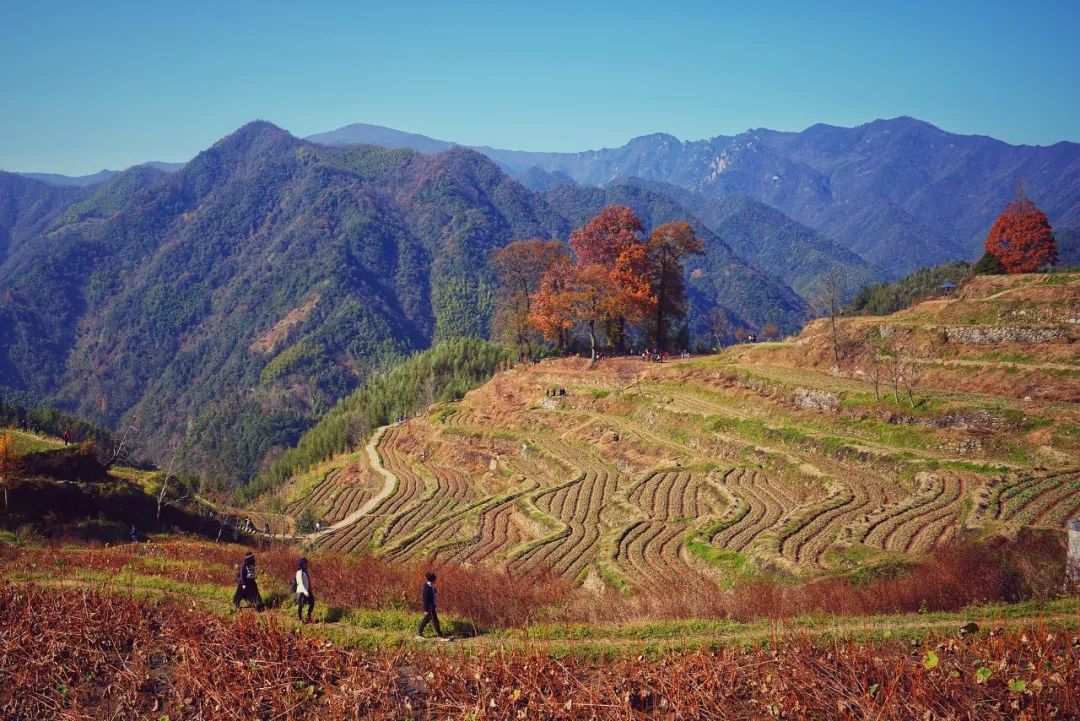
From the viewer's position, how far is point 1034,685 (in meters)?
11.2

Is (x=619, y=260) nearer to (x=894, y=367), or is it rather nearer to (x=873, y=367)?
(x=873, y=367)

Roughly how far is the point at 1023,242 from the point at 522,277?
44339mm

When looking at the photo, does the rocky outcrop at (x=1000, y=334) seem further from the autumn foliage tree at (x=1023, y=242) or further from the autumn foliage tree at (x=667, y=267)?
the autumn foliage tree at (x=667, y=267)

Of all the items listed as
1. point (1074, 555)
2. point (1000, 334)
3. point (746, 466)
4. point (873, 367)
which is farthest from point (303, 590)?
point (1000, 334)

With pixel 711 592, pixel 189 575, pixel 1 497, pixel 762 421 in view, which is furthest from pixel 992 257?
pixel 1 497

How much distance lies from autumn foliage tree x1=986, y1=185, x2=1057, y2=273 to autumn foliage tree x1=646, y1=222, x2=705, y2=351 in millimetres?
23740

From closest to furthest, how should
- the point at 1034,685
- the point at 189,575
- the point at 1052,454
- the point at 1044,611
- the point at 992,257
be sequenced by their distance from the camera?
the point at 1034,685 < the point at 1044,611 < the point at 189,575 < the point at 1052,454 < the point at 992,257

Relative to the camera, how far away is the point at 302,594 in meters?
16.3

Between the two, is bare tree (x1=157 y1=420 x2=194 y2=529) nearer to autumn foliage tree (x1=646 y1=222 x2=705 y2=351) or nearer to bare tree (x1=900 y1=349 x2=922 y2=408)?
autumn foliage tree (x1=646 y1=222 x2=705 y2=351)

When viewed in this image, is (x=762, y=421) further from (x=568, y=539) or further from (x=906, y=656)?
(x=906, y=656)

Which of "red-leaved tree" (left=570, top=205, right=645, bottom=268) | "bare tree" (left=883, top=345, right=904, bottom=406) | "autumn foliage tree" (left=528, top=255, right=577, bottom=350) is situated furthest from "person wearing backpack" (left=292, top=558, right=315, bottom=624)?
"red-leaved tree" (left=570, top=205, right=645, bottom=268)

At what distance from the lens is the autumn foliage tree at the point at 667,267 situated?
205 feet

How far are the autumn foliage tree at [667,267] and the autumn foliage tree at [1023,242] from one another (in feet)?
77.9

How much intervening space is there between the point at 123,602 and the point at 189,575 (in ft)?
10.5
